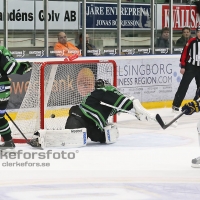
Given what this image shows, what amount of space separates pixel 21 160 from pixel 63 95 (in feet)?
5.86

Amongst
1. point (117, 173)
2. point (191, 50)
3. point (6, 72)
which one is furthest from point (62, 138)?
point (191, 50)

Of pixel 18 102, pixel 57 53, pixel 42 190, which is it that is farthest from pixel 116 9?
pixel 42 190

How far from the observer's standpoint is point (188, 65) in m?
10.4

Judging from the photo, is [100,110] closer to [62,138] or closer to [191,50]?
[62,138]

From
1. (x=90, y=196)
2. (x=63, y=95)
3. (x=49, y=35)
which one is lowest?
(x=90, y=196)

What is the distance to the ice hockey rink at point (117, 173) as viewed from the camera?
5.19 meters

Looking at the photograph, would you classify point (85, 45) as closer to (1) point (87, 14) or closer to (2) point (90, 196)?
(1) point (87, 14)

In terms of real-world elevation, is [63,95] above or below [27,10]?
below

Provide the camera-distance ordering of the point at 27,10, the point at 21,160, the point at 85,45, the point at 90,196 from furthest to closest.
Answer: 1. the point at 85,45
2. the point at 27,10
3. the point at 21,160
4. the point at 90,196

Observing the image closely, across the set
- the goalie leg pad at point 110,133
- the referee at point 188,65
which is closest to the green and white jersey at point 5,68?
the goalie leg pad at point 110,133

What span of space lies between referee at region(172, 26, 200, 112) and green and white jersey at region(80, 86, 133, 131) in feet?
9.67

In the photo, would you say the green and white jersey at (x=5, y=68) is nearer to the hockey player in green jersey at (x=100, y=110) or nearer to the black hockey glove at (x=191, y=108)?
the hockey player in green jersey at (x=100, y=110)

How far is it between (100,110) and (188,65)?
3.24m

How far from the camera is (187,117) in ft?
32.9
